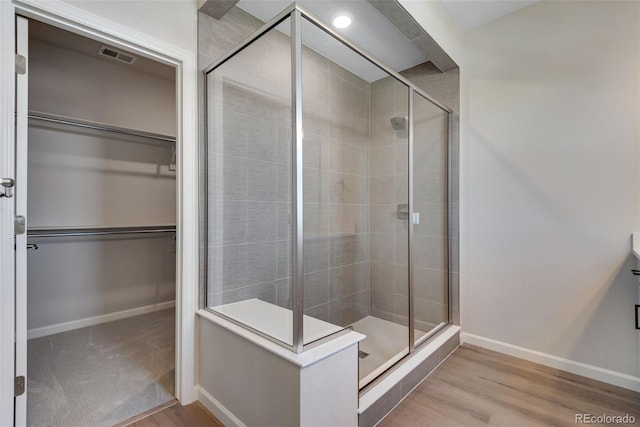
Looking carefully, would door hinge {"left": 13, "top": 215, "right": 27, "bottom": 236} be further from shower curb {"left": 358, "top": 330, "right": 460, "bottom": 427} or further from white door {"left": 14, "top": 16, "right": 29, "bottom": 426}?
shower curb {"left": 358, "top": 330, "right": 460, "bottom": 427}

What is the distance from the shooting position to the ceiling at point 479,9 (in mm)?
2219

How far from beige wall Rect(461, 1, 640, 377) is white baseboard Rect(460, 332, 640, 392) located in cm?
4

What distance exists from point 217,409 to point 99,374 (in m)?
1.00

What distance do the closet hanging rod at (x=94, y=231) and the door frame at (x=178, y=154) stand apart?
1.43 m

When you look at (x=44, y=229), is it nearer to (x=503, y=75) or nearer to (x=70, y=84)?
(x=70, y=84)

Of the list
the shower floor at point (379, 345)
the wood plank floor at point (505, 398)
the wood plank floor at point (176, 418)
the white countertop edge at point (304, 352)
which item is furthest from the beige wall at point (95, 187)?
the wood plank floor at point (505, 398)

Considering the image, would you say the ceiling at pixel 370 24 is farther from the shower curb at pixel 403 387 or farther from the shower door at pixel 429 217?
the shower curb at pixel 403 387

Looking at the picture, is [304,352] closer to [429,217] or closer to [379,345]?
[379,345]

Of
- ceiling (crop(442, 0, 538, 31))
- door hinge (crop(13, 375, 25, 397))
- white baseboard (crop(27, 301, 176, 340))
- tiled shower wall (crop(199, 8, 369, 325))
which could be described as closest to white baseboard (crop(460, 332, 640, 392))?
tiled shower wall (crop(199, 8, 369, 325))

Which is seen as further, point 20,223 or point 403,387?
point 403,387

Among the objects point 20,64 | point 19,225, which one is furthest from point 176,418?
point 20,64

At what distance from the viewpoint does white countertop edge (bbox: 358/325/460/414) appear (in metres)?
1.54

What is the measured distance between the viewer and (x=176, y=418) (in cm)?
158

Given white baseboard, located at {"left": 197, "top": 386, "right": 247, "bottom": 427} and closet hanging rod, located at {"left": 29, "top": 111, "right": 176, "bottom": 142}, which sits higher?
closet hanging rod, located at {"left": 29, "top": 111, "right": 176, "bottom": 142}
